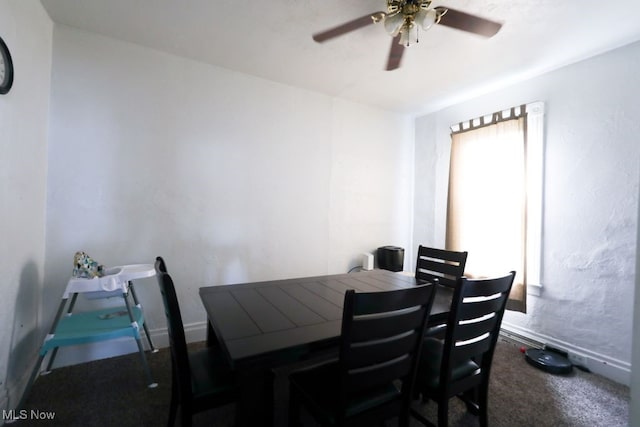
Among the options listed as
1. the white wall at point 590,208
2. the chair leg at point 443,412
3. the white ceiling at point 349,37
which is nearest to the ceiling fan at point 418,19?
the white ceiling at point 349,37

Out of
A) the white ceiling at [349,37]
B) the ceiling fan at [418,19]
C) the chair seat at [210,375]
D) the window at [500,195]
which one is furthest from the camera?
the window at [500,195]

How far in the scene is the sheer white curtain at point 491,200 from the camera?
8.34 feet

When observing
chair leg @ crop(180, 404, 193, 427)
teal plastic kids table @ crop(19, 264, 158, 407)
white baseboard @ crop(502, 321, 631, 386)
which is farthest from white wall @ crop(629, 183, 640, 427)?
teal plastic kids table @ crop(19, 264, 158, 407)

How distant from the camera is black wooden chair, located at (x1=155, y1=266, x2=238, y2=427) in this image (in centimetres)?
110

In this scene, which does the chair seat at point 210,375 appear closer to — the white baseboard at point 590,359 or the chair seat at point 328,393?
the chair seat at point 328,393

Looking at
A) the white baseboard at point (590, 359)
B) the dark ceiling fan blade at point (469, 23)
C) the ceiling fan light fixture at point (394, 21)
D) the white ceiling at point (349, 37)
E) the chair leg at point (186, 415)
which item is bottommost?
the white baseboard at point (590, 359)

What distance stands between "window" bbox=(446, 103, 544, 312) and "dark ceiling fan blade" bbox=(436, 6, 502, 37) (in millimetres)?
1324

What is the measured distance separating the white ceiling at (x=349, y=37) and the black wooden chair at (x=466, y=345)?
5.55 feet

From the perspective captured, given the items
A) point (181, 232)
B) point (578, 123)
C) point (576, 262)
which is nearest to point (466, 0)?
point (578, 123)

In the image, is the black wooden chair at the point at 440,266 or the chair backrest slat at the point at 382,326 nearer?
the chair backrest slat at the point at 382,326

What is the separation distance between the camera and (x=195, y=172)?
2.43m

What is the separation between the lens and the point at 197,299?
248 cm

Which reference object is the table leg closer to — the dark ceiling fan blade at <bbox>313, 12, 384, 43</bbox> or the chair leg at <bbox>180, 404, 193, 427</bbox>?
the chair leg at <bbox>180, 404, 193, 427</bbox>

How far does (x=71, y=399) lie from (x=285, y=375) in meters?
1.31
